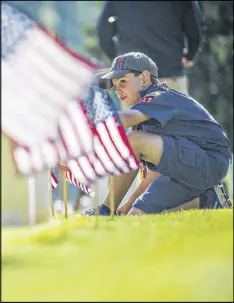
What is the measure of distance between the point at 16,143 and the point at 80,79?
224 millimetres

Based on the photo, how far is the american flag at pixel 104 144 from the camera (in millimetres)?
2146

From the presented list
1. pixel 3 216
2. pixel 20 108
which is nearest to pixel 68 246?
pixel 3 216

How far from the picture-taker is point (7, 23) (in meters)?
1.92

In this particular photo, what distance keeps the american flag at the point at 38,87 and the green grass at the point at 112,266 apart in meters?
0.18

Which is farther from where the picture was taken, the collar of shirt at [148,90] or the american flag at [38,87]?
the collar of shirt at [148,90]

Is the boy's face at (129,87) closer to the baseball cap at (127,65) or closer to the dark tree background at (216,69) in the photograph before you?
the baseball cap at (127,65)

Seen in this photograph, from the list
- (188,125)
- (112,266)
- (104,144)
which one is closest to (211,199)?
(188,125)

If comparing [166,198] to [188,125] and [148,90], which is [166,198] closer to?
[188,125]

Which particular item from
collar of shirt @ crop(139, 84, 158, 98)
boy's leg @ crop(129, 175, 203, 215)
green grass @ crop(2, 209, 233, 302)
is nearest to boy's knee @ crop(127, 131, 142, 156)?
collar of shirt @ crop(139, 84, 158, 98)

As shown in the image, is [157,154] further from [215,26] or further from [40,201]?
Result: [215,26]

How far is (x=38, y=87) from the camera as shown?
6.15 feet

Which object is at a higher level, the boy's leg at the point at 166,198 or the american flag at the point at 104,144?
the american flag at the point at 104,144

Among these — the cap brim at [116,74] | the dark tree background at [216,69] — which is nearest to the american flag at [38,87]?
the cap brim at [116,74]

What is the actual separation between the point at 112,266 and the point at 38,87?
0.42m
